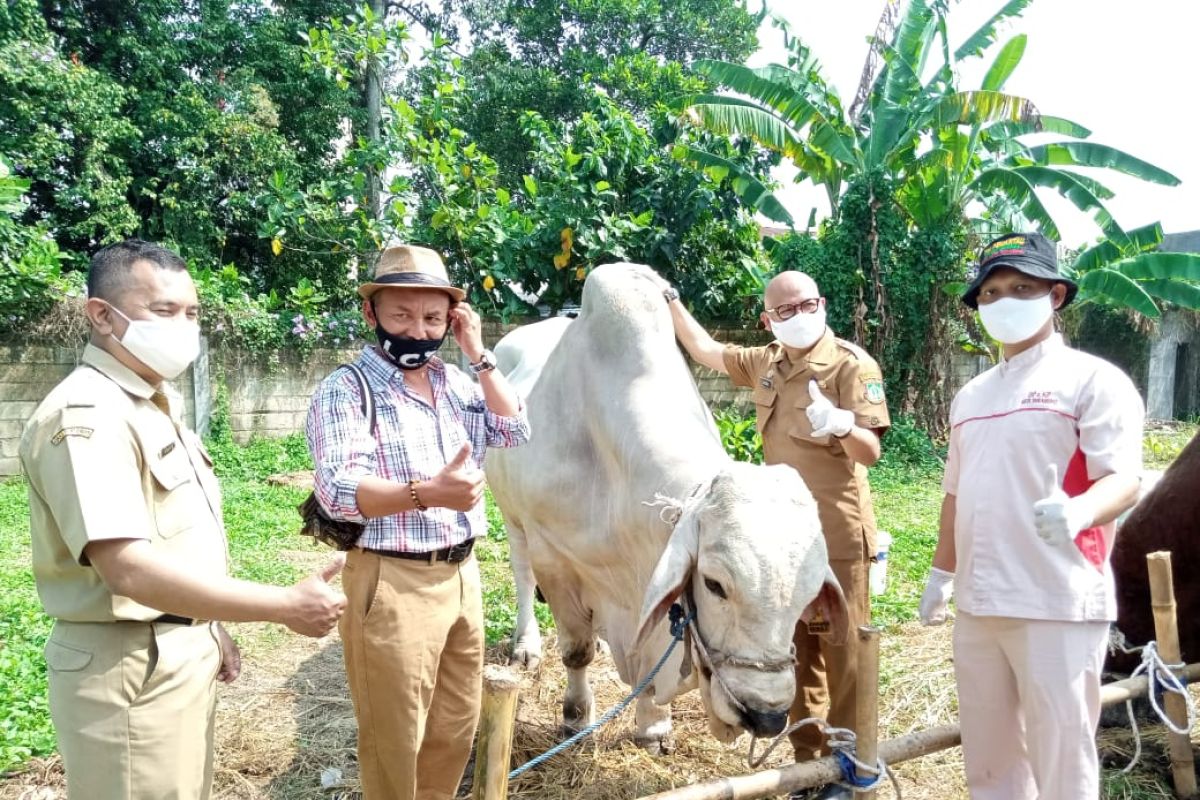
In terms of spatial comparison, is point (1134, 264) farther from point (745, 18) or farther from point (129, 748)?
point (129, 748)

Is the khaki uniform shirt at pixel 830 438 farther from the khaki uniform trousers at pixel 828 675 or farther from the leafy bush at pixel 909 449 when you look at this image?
the leafy bush at pixel 909 449

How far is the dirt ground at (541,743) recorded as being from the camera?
3.52 meters

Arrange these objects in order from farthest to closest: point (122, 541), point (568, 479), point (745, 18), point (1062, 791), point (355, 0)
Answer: point (745, 18)
point (355, 0)
point (568, 479)
point (1062, 791)
point (122, 541)

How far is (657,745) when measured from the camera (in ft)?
12.5

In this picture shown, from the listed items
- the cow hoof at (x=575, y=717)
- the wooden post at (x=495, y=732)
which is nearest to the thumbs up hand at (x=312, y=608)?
the wooden post at (x=495, y=732)

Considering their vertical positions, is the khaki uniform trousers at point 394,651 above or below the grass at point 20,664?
above

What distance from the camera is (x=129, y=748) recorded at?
6.15 feet

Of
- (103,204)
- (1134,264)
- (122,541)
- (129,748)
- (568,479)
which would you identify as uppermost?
(103,204)

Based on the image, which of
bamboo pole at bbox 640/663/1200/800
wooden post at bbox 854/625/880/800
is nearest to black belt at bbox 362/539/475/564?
bamboo pole at bbox 640/663/1200/800

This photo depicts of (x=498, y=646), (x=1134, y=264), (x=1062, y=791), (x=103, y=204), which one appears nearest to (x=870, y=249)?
(x=1134, y=264)

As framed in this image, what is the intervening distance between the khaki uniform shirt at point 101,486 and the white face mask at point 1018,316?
A: 240 centimetres

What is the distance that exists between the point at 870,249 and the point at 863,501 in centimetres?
954

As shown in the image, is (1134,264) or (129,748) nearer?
(129,748)

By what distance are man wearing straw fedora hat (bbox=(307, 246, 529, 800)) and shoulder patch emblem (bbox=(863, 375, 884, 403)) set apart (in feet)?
5.40
